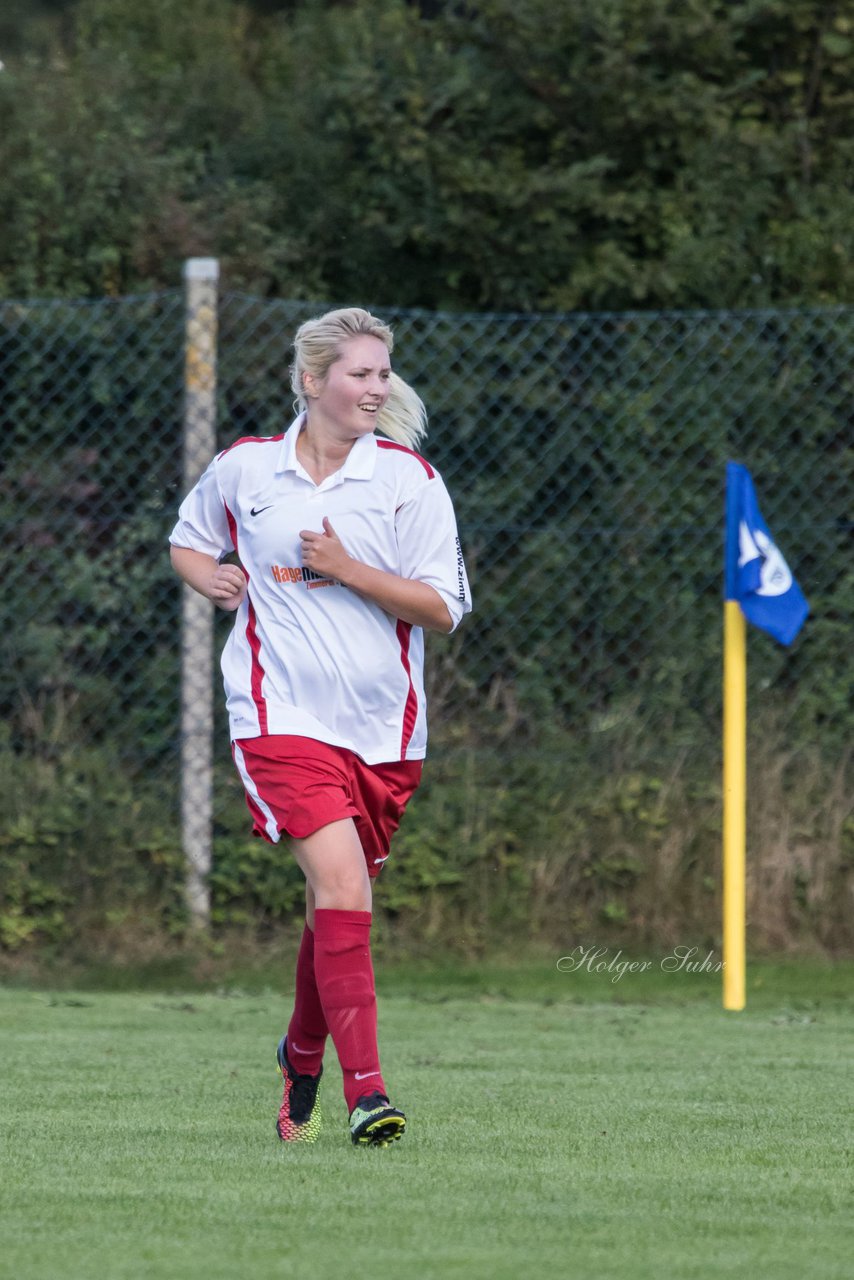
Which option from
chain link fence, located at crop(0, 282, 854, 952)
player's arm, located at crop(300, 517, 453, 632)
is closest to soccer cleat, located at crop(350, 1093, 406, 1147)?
player's arm, located at crop(300, 517, 453, 632)

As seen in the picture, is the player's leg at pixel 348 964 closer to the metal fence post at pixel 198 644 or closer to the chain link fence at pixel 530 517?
the metal fence post at pixel 198 644

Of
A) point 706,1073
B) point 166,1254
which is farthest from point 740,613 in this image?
point 166,1254

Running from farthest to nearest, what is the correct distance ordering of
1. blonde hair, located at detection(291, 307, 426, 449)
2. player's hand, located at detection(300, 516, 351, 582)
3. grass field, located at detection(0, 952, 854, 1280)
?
blonde hair, located at detection(291, 307, 426, 449) < player's hand, located at detection(300, 516, 351, 582) < grass field, located at detection(0, 952, 854, 1280)

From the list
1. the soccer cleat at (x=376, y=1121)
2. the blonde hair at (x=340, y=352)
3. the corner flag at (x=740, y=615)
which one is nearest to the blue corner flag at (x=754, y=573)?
the corner flag at (x=740, y=615)

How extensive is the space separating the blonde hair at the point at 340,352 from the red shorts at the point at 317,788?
0.76m

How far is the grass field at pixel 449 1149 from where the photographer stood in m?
3.00

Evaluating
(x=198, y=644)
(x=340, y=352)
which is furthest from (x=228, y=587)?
(x=198, y=644)

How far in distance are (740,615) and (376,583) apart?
2966 millimetres

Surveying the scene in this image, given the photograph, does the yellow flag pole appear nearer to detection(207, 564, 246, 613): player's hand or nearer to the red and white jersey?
the red and white jersey

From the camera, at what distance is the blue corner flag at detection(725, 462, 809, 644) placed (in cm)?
673

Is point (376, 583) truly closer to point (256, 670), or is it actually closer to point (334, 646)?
point (334, 646)

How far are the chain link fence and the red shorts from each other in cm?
346

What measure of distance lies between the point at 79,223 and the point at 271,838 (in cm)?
525

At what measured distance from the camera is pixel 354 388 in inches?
166
